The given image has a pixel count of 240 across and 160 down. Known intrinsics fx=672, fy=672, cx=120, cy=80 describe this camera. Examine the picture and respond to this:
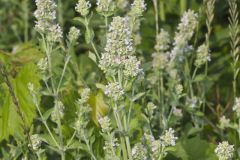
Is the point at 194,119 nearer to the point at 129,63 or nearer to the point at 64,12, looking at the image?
the point at 129,63

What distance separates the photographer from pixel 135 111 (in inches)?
110

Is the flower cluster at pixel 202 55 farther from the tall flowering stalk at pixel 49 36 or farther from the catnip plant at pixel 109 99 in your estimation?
the tall flowering stalk at pixel 49 36

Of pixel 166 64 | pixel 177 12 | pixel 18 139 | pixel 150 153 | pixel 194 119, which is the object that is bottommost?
pixel 150 153

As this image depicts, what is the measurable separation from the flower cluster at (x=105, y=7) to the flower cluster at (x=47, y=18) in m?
0.17

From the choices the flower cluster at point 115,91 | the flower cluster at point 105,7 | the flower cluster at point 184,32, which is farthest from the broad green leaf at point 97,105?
the flower cluster at point 115,91

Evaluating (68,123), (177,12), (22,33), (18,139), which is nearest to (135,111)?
(68,123)

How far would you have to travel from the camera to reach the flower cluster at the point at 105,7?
2424 mm

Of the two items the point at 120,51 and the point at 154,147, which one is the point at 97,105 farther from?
the point at 120,51

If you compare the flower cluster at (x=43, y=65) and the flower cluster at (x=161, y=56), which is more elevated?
the flower cluster at (x=161, y=56)

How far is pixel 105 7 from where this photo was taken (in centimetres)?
243

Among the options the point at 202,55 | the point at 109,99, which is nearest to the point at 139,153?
the point at 109,99

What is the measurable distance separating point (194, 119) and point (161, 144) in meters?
0.91

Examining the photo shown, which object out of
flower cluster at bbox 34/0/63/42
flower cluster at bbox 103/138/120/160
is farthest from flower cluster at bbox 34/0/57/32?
flower cluster at bbox 103/138/120/160

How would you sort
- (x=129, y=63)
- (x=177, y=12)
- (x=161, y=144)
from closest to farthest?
1. (x=129, y=63)
2. (x=161, y=144)
3. (x=177, y=12)
